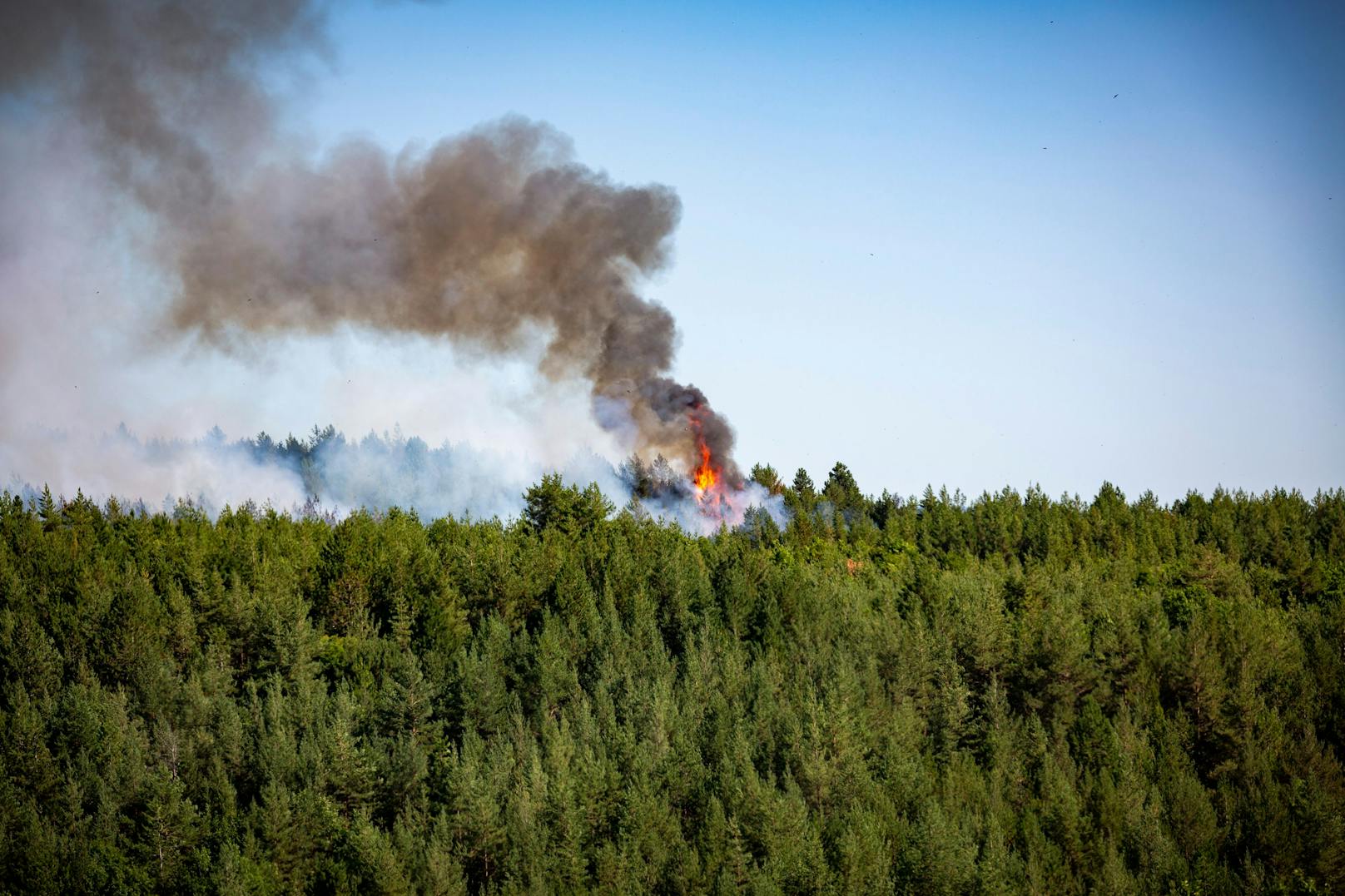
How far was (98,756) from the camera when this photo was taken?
191ft

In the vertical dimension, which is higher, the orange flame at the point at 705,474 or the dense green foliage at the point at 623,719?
the orange flame at the point at 705,474

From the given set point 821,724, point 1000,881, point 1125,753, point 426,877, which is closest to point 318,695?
point 426,877

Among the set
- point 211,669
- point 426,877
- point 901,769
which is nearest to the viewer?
point 426,877

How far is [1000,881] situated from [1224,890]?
11001 millimetres

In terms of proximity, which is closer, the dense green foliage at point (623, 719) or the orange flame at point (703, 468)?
the dense green foliage at point (623, 719)

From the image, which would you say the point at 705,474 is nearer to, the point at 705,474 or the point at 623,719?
the point at 705,474

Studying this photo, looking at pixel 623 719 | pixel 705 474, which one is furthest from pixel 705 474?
pixel 623 719

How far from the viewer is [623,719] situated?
Result: 65062 millimetres

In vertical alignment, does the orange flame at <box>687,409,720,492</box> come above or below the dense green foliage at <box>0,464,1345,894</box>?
above

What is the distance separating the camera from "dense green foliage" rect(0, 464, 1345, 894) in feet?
175

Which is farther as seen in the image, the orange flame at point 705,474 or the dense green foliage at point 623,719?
the orange flame at point 705,474

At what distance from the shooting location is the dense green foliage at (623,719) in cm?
5341

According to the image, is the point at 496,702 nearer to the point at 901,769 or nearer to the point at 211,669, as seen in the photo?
the point at 211,669

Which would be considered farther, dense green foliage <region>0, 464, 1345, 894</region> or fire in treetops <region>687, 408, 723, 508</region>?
fire in treetops <region>687, 408, 723, 508</region>
